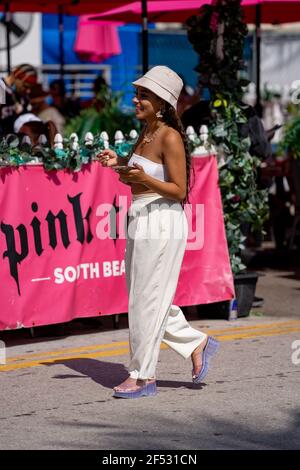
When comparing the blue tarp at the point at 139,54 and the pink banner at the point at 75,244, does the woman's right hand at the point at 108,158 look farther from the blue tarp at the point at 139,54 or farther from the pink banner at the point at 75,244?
the blue tarp at the point at 139,54

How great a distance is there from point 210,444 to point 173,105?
2.14 metres

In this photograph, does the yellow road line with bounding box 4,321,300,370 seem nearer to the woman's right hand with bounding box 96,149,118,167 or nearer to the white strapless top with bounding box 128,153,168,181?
the woman's right hand with bounding box 96,149,118,167

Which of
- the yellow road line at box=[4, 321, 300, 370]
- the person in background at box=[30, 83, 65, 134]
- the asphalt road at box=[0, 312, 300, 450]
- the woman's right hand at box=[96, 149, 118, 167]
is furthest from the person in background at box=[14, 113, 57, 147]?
the woman's right hand at box=[96, 149, 118, 167]

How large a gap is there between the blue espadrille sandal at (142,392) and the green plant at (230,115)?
2.83 metres

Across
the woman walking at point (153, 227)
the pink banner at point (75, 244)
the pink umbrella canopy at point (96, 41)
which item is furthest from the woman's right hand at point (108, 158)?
the pink umbrella canopy at point (96, 41)

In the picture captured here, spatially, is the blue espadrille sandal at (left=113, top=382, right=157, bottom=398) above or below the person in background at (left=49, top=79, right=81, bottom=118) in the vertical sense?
below

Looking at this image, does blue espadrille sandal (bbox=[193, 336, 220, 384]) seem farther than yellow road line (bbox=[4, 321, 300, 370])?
No

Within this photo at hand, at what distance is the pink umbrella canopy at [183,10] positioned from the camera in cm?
1414

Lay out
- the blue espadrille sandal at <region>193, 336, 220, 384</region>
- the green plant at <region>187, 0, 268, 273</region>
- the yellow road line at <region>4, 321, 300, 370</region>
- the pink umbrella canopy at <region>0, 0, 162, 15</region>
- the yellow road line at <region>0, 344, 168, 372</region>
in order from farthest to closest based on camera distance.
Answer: the pink umbrella canopy at <region>0, 0, 162, 15</region> → the green plant at <region>187, 0, 268, 273</region> → the yellow road line at <region>4, 321, 300, 370</region> → the yellow road line at <region>0, 344, 168, 372</region> → the blue espadrille sandal at <region>193, 336, 220, 384</region>

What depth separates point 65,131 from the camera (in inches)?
531

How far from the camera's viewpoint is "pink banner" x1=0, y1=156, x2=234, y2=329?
28.2 feet

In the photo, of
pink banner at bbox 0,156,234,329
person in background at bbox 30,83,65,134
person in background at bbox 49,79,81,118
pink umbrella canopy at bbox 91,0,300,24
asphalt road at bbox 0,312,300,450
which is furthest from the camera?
person in background at bbox 49,79,81,118

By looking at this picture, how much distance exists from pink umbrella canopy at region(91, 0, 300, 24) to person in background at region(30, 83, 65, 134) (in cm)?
183
